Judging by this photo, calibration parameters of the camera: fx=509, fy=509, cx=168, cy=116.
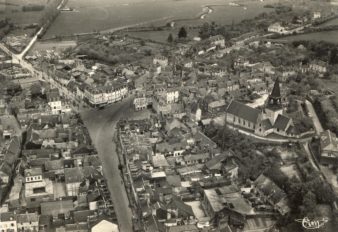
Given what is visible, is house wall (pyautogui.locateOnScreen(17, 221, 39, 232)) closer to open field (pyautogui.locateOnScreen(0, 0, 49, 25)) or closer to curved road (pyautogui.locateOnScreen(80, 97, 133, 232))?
curved road (pyautogui.locateOnScreen(80, 97, 133, 232))

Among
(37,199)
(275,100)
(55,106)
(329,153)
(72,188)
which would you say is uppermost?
(275,100)

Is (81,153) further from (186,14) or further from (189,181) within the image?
(186,14)

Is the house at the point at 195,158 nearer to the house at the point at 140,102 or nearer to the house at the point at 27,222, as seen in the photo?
the house at the point at 27,222

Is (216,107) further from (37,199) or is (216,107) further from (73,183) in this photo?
(37,199)

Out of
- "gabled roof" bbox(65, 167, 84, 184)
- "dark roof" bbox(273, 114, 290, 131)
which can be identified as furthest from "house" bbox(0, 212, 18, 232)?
"dark roof" bbox(273, 114, 290, 131)

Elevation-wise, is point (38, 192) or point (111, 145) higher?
point (111, 145)

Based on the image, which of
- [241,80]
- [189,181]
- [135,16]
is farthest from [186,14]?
[189,181]

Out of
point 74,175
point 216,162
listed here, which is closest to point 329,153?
point 216,162

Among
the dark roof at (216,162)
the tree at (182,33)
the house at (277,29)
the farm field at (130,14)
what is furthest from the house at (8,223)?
the house at (277,29)
